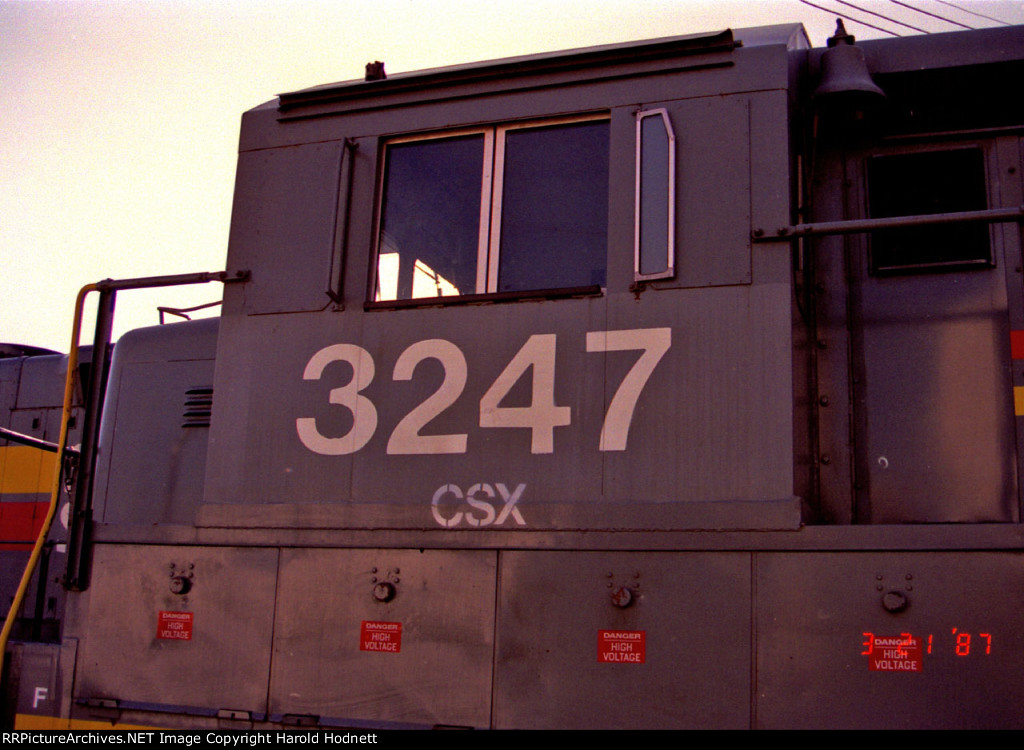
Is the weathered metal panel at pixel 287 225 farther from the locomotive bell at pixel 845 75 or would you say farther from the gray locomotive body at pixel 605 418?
the locomotive bell at pixel 845 75

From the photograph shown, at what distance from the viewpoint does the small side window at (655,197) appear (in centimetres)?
389

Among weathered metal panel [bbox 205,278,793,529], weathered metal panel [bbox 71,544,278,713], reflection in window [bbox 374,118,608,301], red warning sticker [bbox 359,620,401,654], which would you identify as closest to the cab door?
weathered metal panel [bbox 205,278,793,529]

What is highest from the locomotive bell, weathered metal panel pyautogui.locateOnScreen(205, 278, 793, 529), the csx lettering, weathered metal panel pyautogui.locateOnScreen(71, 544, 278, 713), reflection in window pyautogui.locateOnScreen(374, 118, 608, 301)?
the locomotive bell

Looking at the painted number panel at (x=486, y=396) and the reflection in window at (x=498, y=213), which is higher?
the reflection in window at (x=498, y=213)

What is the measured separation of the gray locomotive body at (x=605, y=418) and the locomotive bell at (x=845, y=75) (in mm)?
95

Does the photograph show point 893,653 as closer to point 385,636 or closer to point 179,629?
point 385,636

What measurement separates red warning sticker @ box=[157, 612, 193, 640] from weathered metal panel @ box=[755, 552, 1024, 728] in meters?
2.32

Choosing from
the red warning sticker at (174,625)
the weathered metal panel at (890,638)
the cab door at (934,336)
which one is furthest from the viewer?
the red warning sticker at (174,625)

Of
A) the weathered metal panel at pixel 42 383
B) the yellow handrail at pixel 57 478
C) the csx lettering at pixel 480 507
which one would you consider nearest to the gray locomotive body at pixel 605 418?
the csx lettering at pixel 480 507

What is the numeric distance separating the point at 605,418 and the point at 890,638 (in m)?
1.25

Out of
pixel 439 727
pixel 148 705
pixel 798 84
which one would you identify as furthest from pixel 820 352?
pixel 148 705

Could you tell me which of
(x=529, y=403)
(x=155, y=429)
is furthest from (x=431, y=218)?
(x=155, y=429)

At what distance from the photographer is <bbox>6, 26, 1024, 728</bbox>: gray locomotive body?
3.42 m

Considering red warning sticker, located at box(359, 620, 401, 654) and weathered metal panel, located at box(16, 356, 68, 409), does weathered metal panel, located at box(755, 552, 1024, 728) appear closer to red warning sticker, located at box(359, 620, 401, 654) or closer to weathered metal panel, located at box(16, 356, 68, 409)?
red warning sticker, located at box(359, 620, 401, 654)
